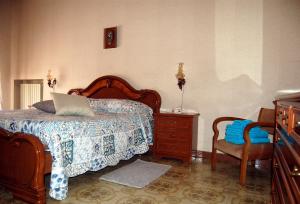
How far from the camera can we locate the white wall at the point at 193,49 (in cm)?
310

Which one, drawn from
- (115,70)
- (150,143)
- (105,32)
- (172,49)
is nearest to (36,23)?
(105,32)

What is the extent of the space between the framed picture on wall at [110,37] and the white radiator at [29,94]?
208 centimetres

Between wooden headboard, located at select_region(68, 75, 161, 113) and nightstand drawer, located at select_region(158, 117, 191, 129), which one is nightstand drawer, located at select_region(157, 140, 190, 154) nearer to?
nightstand drawer, located at select_region(158, 117, 191, 129)

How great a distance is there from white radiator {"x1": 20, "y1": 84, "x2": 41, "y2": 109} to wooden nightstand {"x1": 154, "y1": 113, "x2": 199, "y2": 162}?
325cm

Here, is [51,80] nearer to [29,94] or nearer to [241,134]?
[29,94]

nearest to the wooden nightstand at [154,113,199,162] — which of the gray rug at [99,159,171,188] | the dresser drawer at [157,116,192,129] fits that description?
the dresser drawer at [157,116,192,129]

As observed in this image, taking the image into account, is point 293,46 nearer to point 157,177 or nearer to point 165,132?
point 165,132

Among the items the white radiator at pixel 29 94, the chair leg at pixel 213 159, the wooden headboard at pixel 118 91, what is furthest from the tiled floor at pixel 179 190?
the white radiator at pixel 29 94

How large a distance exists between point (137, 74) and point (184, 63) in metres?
0.87

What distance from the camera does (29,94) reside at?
215 inches

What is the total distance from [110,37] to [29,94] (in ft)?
8.57

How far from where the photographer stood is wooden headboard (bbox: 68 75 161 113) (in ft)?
12.4

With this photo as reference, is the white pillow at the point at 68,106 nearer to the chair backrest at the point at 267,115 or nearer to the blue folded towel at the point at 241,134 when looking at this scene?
the blue folded towel at the point at 241,134

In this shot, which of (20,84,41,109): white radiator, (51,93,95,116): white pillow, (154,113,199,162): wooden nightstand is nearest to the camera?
(51,93,95,116): white pillow
